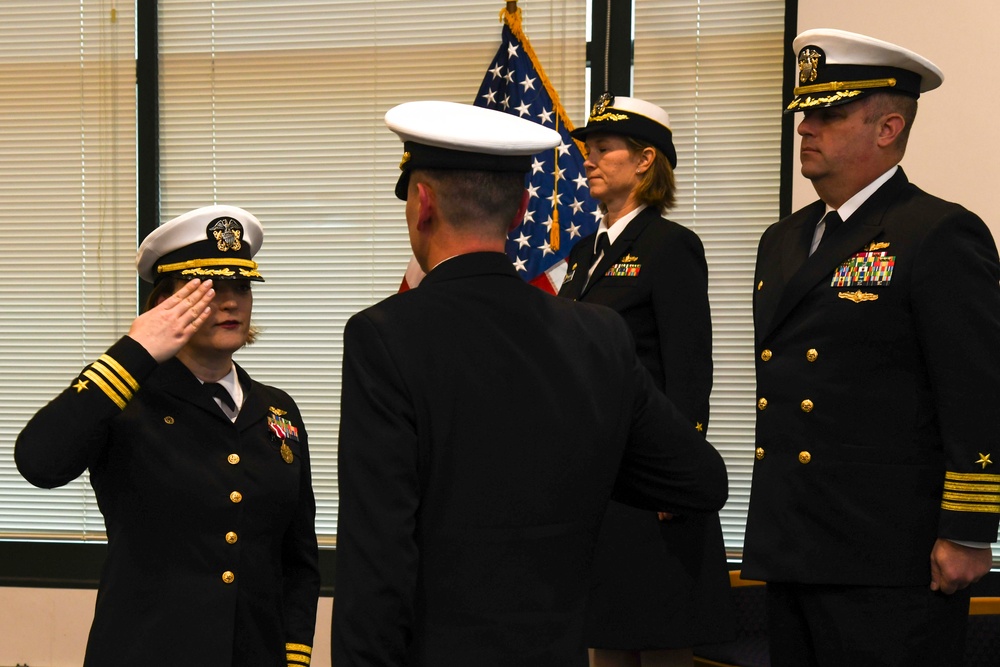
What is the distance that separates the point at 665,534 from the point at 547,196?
1563mm

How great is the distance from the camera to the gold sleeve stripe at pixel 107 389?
1953 mm

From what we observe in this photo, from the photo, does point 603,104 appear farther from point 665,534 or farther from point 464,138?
point 464,138

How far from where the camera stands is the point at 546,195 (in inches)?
156

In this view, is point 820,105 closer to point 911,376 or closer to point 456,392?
point 911,376

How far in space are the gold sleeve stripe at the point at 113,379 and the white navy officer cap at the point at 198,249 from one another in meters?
0.32

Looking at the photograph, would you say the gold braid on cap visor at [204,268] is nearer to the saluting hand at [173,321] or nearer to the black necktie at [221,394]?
the saluting hand at [173,321]

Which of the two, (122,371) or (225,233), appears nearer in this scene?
(122,371)

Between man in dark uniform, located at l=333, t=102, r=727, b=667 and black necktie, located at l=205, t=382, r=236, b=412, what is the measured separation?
893 mm

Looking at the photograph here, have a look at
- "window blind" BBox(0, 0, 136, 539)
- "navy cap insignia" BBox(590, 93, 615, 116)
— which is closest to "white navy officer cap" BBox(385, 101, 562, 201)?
"navy cap insignia" BBox(590, 93, 615, 116)

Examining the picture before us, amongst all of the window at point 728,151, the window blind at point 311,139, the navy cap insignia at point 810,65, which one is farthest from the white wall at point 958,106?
the window blind at point 311,139

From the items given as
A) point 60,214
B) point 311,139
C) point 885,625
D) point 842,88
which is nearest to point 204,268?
point 842,88

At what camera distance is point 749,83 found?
13.2ft

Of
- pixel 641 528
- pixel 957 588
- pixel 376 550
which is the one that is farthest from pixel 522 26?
pixel 376 550

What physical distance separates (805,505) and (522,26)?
8.68 ft
